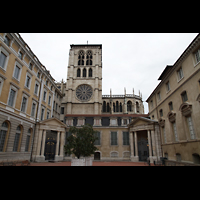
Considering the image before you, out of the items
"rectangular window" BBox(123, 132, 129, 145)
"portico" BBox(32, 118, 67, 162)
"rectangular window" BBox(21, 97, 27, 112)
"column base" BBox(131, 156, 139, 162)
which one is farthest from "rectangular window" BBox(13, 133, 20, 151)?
"column base" BBox(131, 156, 139, 162)

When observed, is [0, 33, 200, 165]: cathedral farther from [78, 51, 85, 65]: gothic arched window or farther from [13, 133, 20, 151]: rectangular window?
[78, 51, 85, 65]: gothic arched window

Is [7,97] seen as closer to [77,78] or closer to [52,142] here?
[52,142]

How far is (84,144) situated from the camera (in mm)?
14484

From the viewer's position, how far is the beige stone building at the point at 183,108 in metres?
12.7

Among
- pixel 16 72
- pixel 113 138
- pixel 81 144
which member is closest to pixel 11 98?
pixel 16 72

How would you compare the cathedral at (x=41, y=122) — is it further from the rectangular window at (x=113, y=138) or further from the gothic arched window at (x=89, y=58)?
the gothic arched window at (x=89, y=58)

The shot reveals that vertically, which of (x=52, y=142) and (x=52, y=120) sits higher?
(x=52, y=120)

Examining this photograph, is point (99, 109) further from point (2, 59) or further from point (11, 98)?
point (2, 59)

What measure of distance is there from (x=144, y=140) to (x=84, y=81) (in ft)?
82.1

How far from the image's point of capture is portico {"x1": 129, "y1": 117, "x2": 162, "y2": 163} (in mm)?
21641
